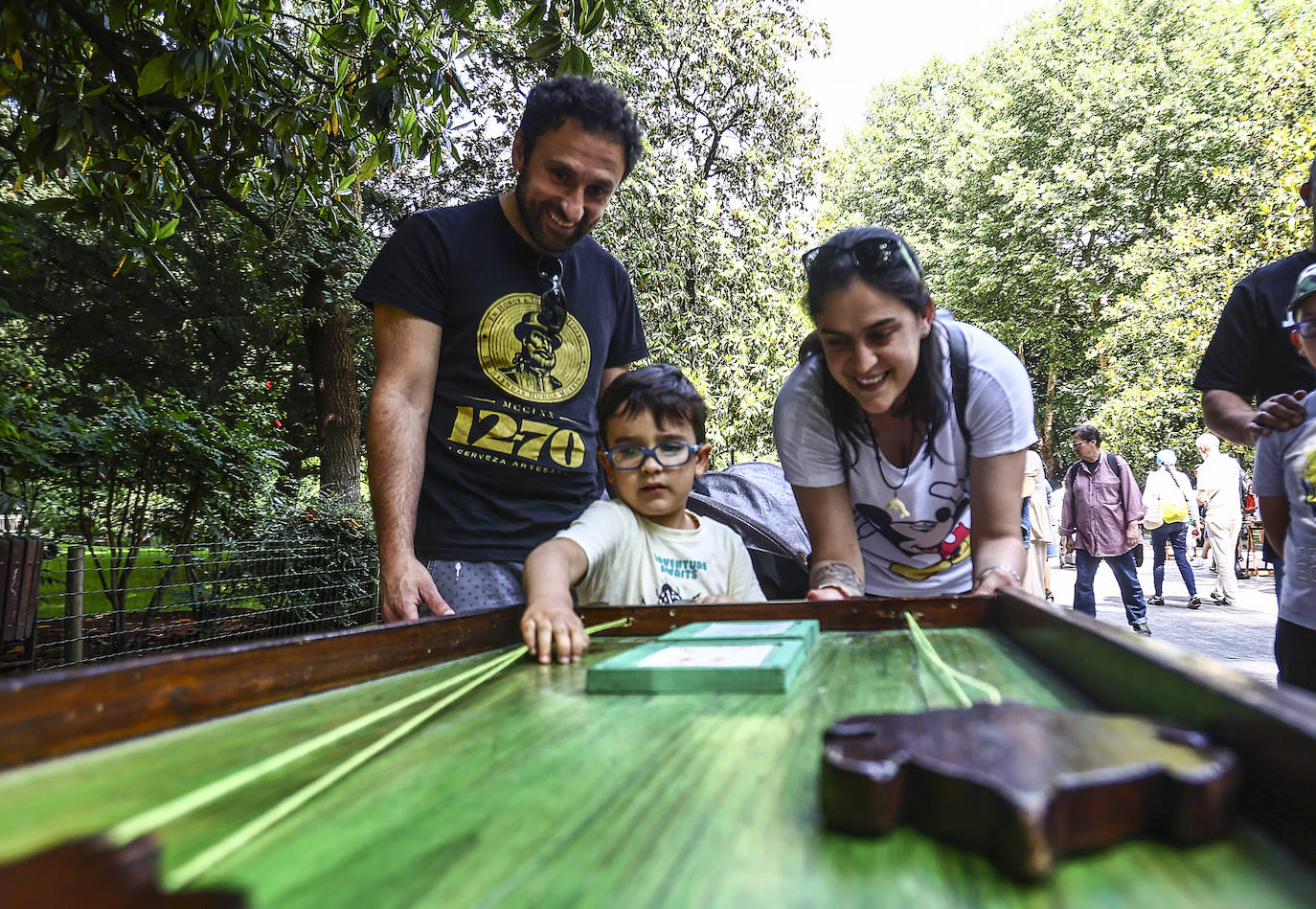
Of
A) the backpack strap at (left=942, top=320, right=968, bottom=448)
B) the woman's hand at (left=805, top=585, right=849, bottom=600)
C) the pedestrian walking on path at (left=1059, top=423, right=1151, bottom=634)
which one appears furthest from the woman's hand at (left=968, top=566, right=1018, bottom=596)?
the pedestrian walking on path at (left=1059, top=423, right=1151, bottom=634)

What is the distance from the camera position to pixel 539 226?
7.48 feet

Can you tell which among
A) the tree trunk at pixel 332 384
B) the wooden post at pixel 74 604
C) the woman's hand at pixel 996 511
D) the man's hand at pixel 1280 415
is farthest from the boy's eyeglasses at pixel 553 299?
the tree trunk at pixel 332 384

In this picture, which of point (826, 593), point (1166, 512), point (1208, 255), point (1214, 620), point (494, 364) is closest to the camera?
point (826, 593)

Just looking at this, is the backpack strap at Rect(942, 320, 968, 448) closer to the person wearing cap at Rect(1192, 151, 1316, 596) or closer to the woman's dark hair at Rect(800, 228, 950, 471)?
the woman's dark hair at Rect(800, 228, 950, 471)

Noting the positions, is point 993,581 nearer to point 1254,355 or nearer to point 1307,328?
point 1307,328

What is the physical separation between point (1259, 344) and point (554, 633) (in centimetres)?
219

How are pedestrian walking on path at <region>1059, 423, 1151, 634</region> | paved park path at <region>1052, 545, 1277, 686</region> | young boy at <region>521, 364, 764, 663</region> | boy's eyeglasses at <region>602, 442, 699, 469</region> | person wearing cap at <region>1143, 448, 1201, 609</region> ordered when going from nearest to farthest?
young boy at <region>521, 364, 764, 663</region> < boy's eyeglasses at <region>602, 442, 699, 469</region> < paved park path at <region>1052, 545, 1277, 686</region> < pedestrian walking on path at <region>1059, 423, 1151, 634</region> < person wearing cap at <region>1143, 448, 1201, 609</region>

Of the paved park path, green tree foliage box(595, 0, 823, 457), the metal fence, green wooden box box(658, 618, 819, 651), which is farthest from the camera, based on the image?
green tree foliage box(595, 0, 823, 457)

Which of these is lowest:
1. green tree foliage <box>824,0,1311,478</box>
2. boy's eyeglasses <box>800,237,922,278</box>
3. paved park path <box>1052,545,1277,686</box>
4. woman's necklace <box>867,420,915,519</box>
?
paved park path <box>1052,545,1277,686</box>

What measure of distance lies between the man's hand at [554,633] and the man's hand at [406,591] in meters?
0.48

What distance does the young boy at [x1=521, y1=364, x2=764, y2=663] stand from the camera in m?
2.12

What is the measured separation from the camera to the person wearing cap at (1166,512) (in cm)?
911

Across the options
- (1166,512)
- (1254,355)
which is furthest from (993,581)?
(1166,512)

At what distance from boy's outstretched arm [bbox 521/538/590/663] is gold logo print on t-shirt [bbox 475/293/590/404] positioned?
0.56m
